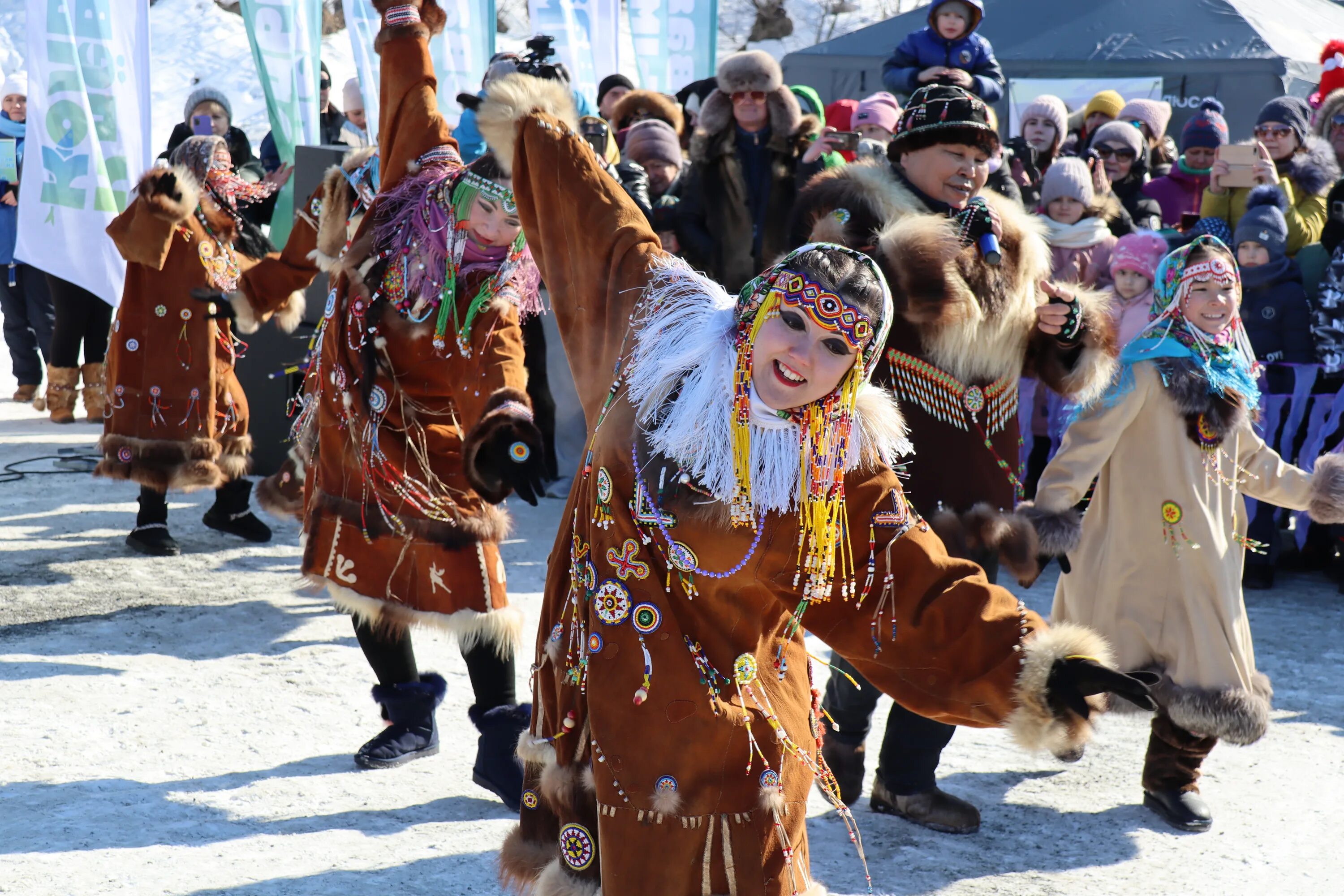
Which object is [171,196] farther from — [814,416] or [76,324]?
[814,416]

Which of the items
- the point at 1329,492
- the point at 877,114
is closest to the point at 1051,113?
the point at 877,114

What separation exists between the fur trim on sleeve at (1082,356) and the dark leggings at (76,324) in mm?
6452

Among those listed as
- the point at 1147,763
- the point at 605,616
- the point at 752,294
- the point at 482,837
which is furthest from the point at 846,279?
the point at 1147,763

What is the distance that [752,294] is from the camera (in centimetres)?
199

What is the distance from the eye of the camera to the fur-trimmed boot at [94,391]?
8.50 meters

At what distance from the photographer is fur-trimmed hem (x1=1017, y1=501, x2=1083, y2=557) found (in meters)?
3.30

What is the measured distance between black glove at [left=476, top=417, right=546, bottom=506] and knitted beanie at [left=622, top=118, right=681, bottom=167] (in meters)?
4.24

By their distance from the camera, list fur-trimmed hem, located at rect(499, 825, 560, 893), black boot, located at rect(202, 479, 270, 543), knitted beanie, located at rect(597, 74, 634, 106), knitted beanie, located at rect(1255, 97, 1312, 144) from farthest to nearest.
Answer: knitted beanie, located at rect(597, 74, 634, 106) → knitted beanie, located at rect(1255, 97, 1312, 144) → black boot, located at rect(202, 479, 270, 543) → fur-trimmed hem, located at rect(499, 825, 560, 893)

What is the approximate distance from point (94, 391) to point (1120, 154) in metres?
6.64

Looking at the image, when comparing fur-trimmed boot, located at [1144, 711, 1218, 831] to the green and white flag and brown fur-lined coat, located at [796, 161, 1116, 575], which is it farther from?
the green and white flag

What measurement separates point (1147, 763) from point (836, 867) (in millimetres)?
1015

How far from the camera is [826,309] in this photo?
6.22 ft

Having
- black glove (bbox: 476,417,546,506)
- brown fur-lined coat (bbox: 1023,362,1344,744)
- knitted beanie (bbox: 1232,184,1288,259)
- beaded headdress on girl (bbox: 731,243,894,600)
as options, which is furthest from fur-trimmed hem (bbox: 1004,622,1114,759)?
knitted beanie (bbox: 1232,184,1288,259)

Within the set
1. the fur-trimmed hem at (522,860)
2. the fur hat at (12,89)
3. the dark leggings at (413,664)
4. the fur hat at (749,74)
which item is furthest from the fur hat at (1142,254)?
the fur hat at (12,89)
